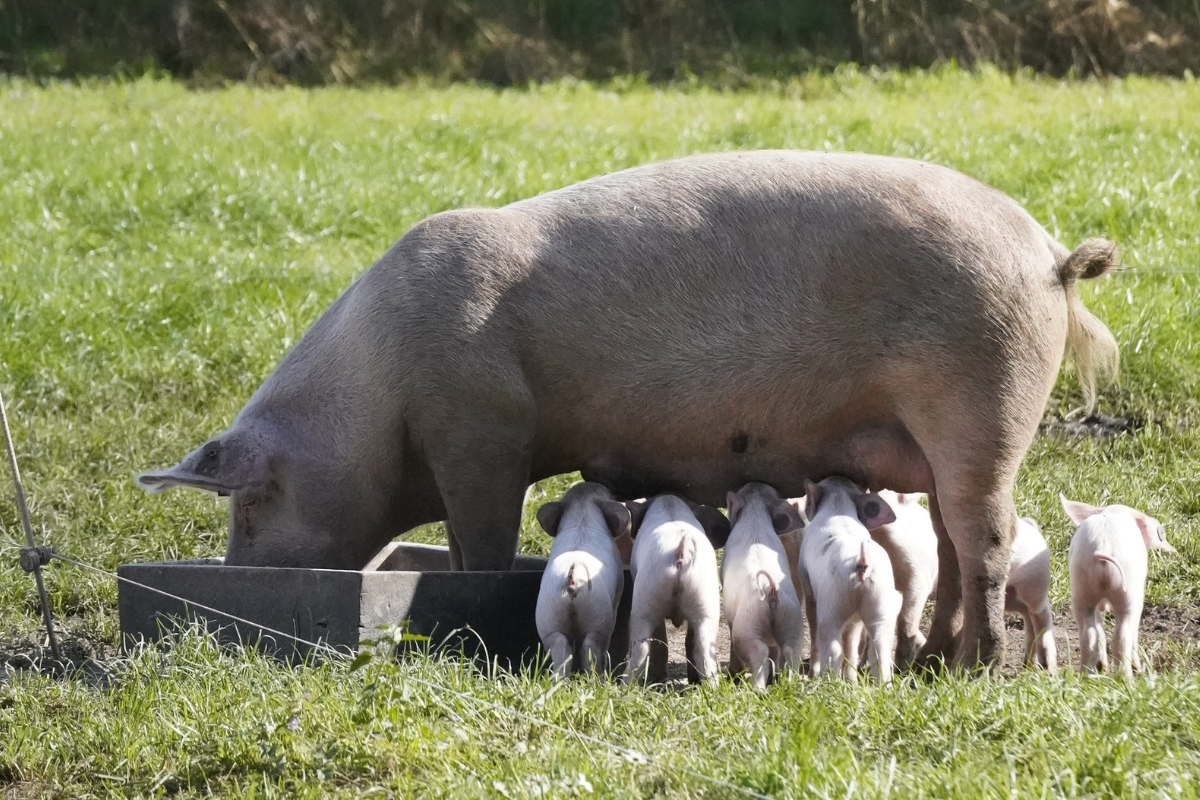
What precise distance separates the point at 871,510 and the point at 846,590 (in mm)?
463

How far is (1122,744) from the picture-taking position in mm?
2982

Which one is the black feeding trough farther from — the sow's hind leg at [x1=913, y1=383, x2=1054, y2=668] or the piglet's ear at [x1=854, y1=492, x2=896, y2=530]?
the sow's hind leg at [x1=913, y1=383, x2=1054, y2=668]

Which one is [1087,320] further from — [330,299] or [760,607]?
[330,299]

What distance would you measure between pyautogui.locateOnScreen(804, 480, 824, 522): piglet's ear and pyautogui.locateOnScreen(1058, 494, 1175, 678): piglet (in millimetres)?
783

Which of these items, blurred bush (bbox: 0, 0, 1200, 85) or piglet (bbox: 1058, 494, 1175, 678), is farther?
blurred bush (bbox: 0, 0, 1200, 85)

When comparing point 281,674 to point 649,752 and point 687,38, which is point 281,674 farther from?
point 687,38

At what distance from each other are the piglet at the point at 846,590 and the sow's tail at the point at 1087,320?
1056 millimetres

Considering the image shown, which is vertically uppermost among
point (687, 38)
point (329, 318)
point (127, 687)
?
point (687, 38)

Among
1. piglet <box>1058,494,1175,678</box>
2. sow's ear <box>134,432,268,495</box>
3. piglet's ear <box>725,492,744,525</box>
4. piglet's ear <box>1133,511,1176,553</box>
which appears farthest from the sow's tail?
sow's ear <box>134,432,268,495</box>

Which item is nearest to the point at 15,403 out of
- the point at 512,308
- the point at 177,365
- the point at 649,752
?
the point at 177,365

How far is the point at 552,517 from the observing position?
15.3 feet

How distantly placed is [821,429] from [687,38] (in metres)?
17.0

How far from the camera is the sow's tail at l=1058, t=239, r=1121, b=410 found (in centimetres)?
452

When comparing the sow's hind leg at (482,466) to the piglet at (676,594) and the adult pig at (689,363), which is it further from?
the piglet at (676,594)
